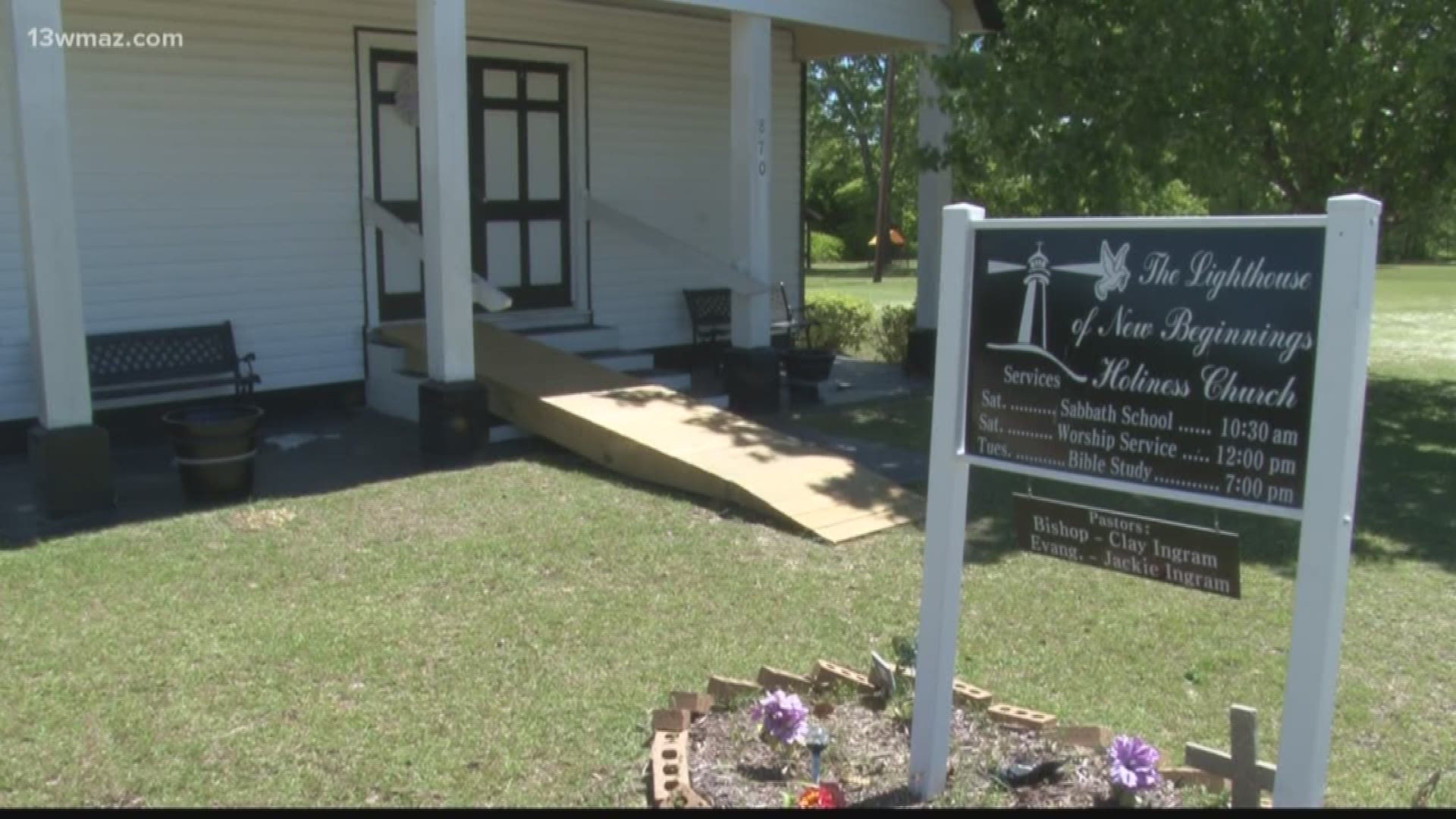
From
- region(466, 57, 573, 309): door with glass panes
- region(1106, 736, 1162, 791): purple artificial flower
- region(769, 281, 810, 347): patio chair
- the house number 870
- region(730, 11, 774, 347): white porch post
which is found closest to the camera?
region(1106, 736, 1162, 791): purple artificial flower

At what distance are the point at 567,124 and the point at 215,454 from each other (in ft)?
17.4

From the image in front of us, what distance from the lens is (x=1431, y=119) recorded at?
9.94 metres

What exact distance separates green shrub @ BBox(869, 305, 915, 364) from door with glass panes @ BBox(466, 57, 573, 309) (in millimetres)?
3897

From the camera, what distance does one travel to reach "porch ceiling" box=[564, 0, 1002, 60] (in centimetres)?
1039

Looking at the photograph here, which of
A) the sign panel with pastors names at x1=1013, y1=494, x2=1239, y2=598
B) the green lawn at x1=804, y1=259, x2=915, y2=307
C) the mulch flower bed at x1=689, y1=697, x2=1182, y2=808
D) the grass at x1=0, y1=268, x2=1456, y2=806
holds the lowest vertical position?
the green lawn at x1=804, y1=259, x2=915, y2=307

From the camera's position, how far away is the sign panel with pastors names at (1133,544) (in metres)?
3.22

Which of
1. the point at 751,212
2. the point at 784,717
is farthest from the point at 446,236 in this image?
the point at 784,717

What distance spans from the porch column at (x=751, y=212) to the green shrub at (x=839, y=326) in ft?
14.3

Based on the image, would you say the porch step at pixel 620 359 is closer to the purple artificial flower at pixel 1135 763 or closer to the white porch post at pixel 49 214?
the white porch post at pixel 49 214

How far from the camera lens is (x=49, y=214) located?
675 centimetres

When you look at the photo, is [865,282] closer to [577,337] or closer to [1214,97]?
[577,337]

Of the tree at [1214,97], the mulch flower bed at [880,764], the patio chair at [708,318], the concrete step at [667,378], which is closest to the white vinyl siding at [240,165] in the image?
the patio chair at [708,318]

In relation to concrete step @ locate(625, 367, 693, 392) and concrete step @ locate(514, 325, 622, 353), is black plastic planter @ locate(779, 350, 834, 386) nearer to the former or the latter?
concrete step @ locate(625, 367, 693, 392)

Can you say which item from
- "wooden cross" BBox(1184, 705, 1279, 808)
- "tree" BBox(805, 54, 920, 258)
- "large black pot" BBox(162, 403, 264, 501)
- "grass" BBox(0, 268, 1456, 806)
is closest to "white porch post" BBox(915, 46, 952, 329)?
"grass" BBox(0, 268, 1456, 806)
